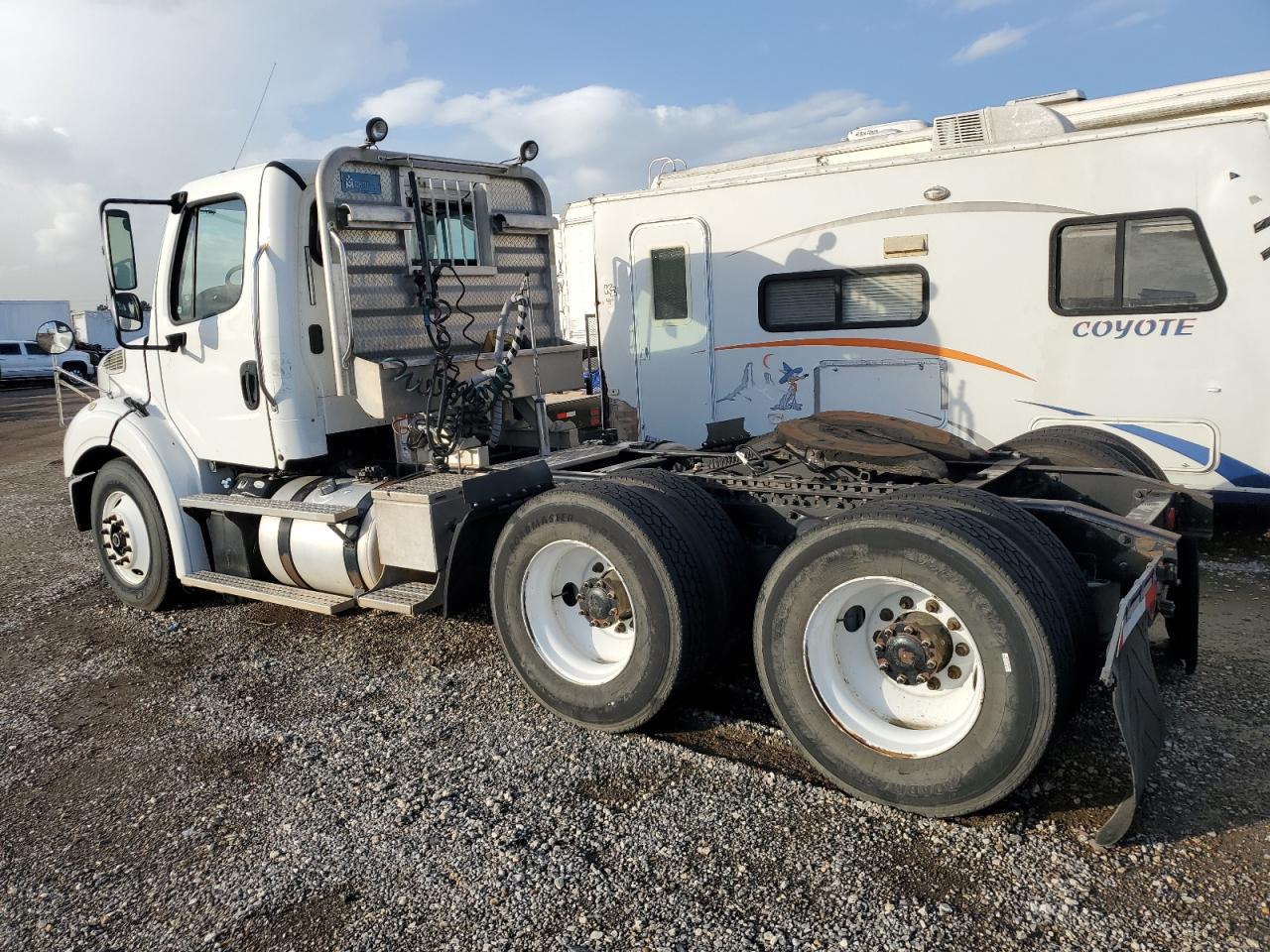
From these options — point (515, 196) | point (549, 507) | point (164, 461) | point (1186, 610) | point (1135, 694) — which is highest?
point (515, 196)

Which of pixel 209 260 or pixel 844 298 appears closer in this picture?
pixel 209 260

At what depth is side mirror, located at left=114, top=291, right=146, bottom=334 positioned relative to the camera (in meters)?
5.94

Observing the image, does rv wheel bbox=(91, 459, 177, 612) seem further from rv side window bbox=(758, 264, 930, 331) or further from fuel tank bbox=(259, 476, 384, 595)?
rv side window bbox=(758, 264, 930, 331)

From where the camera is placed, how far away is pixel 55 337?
20.4ft

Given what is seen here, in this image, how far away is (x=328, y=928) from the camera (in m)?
2.95

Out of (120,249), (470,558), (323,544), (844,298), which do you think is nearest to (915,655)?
(470,558)

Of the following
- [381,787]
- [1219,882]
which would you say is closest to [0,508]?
[381,787]

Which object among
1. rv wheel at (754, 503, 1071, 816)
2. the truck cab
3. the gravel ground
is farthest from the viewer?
the truck cab

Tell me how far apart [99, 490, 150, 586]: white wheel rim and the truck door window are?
1386 mm

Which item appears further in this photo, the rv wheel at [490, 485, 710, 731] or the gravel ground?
the rv wheel at [490, 485, 710, 731]

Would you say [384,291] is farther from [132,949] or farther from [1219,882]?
[1219,882]

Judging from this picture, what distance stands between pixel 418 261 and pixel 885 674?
3.70 meters

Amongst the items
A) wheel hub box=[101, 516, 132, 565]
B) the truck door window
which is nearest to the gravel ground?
wheel hub box=[101, 516, 132, 565]

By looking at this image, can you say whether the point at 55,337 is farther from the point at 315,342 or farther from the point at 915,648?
the point at 915,648
